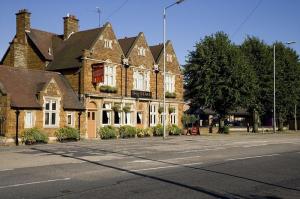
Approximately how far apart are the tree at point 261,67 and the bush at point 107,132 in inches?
958

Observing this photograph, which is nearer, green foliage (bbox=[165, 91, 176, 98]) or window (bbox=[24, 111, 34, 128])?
window (bbox=[24, 111, 34, 128])

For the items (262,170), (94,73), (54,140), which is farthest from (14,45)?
(262,170)

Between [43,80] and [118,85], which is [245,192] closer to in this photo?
[43,80]

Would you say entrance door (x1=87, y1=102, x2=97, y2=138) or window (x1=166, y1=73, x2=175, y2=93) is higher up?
window (x1=166, y1=73, x2=175, y2=93)

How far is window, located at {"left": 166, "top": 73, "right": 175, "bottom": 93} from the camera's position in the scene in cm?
4469

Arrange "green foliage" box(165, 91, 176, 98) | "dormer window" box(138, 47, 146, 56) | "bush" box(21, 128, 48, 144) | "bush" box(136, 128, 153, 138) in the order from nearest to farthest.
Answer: "bush" box(21, 128, 48, 144) → "bush" box(136, 128, 153, 138) → "dormer window" box(138, 47, 146, 56) → "green foliage" box(165, 91, 176, 98)

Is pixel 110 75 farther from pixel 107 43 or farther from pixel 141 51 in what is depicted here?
pixel 141 51

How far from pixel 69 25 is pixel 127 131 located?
39.6 feet

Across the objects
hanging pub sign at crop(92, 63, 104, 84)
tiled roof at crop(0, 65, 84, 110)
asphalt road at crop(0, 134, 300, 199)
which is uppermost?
hanging pub sign at crop(92, 63, 104, 84)

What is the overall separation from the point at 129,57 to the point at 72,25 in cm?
679

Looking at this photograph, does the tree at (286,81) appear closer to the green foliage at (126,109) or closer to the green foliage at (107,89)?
the green foliage at (126,109)

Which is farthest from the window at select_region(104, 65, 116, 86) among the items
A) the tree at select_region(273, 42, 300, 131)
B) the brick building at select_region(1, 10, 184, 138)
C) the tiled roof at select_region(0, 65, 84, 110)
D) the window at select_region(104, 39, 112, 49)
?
the tree at select_region(273, 42, 300, 131)

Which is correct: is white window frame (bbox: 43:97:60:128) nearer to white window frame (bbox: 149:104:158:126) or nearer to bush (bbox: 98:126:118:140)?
bush (bbox: 98:126:118:140)

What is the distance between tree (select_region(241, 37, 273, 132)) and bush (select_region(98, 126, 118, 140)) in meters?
24.3
